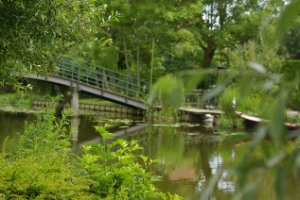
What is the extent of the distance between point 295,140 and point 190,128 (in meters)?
17.6

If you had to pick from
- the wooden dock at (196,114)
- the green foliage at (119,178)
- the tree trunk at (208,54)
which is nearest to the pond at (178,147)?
the wooden dock at (196,114)

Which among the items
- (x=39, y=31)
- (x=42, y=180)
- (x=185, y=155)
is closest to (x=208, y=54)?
(x=185, y=155)

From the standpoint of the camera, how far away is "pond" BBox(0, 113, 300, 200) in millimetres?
9031

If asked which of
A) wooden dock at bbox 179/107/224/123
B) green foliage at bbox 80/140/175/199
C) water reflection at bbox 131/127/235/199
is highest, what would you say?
wooden dock at bbox 179/107/224/123

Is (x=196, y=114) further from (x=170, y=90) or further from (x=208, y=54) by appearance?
(x=170, y=90)

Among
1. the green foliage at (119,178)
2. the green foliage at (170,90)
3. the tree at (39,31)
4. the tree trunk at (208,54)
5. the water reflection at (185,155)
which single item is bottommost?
the water reflection at (185,155)

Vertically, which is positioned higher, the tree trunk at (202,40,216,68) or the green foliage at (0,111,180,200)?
the tree trunk at (202,40,216,68)

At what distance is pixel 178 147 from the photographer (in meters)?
13.6

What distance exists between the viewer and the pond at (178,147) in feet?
29.6

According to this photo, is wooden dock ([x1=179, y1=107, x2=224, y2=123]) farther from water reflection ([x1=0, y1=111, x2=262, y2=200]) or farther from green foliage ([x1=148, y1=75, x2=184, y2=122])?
green foliage ([x1=148, y1=75, x2=184, y2=122])

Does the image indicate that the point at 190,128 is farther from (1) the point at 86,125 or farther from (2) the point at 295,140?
(2) the point at 295,140

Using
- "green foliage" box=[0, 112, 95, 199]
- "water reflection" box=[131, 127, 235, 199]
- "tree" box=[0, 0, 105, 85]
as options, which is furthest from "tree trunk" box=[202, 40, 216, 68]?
"green foliage" box=[0, 112, 95, 199]

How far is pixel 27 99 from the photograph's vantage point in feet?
82.3

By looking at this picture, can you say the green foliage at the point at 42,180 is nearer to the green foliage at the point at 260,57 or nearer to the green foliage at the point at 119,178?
the green foliage at the point at 119,178
